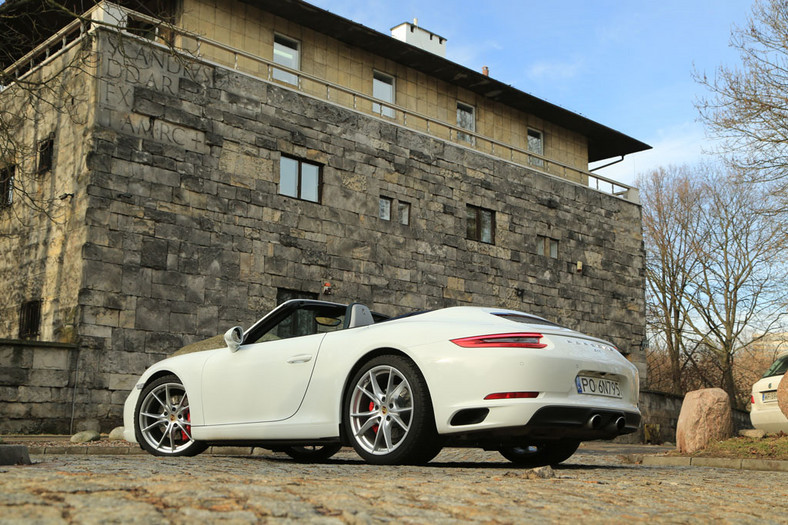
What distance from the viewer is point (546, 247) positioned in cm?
2394

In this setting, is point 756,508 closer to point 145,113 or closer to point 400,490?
point 400,490

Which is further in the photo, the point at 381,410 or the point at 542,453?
the point at 542,453

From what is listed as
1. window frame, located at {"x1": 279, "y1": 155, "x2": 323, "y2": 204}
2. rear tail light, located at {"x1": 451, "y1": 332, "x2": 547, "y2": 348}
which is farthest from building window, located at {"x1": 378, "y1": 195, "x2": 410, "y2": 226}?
rear tail light, located at {"x1": 451, "y1": 332, "x2": 547, "y2": 348}

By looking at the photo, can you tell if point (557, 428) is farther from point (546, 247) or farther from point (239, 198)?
point (546, 247)

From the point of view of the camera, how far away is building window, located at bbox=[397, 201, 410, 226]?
20.1 m

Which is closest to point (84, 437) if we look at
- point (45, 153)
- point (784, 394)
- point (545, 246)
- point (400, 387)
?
point (400, 387)

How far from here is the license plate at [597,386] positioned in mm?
5852

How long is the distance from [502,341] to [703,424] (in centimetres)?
666

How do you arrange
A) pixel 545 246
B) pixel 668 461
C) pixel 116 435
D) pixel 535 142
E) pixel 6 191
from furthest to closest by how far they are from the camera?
pixel 535 142, pixel 545 246, pixel 6 191, pixel 116 435, pixel 668 461

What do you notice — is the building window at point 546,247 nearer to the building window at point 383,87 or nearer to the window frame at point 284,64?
the building window at point 383,87

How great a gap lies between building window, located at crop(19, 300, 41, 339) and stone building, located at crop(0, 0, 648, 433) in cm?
6

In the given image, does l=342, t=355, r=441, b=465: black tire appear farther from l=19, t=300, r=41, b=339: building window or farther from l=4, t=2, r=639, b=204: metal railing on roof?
l=19, t=300, r=41, b=339: building window

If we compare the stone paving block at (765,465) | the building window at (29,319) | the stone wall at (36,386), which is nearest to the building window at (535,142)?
the building window at (29,319)

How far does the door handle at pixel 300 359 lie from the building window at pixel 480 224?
1544cm
